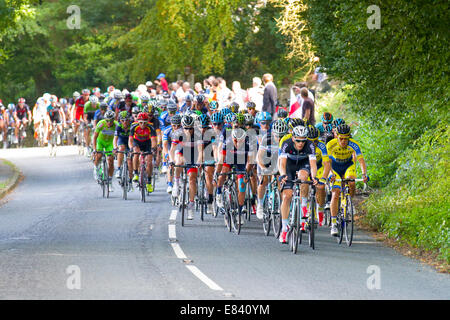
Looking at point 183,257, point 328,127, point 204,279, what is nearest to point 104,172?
point 328,127

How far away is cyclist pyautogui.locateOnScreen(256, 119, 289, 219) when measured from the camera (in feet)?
52.4

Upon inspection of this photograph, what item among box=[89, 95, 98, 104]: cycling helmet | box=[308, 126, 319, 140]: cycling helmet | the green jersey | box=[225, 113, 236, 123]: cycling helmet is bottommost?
the green jersey

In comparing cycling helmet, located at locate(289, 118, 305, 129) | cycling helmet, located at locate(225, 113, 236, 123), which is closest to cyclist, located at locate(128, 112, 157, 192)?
cycling helmet, located at locate(225, 113, 236, 123)

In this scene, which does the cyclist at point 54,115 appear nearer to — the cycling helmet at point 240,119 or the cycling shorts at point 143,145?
the cycling shorts at point 143,145

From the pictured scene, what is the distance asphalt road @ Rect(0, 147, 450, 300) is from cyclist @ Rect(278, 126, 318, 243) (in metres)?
0.64

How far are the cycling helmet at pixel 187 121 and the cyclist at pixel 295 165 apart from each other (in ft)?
12.5

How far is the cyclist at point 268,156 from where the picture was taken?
15961 mm

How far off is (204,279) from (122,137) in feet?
38.3

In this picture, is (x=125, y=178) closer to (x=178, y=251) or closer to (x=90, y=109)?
(x=178, y=251)

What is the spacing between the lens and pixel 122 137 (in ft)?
76.1

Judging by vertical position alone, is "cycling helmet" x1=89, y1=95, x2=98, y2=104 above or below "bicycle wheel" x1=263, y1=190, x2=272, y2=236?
above

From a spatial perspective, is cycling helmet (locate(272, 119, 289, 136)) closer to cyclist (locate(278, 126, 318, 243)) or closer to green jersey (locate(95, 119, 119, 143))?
cyclist (locate(278, 126, 318, 243))

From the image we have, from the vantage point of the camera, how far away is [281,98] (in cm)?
4294
